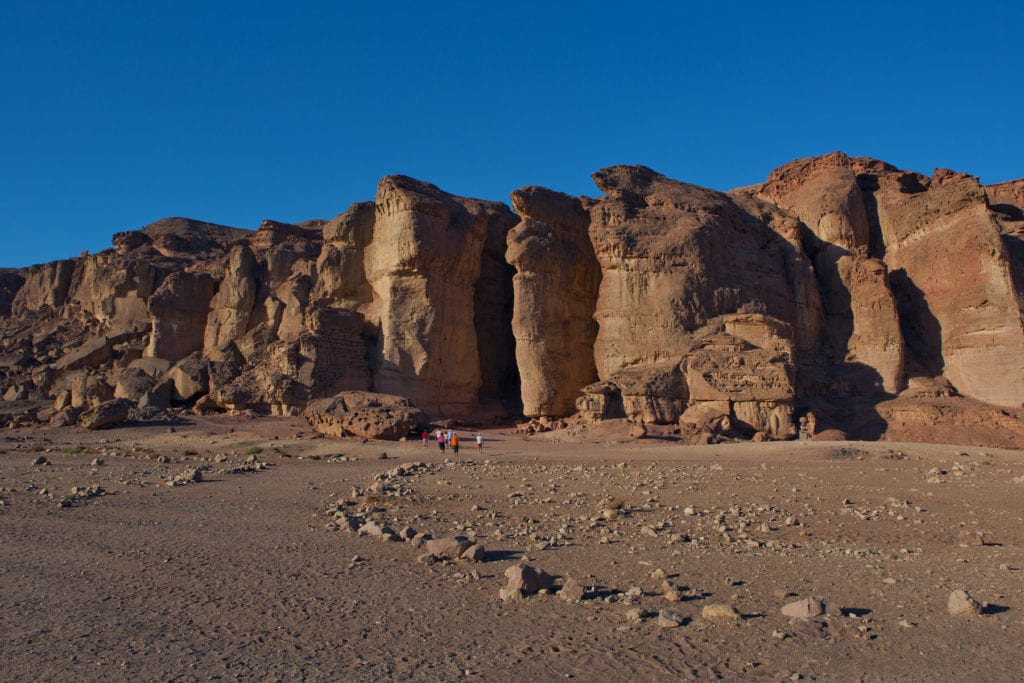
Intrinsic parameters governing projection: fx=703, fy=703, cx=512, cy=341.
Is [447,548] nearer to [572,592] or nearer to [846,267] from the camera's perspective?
[572,592]

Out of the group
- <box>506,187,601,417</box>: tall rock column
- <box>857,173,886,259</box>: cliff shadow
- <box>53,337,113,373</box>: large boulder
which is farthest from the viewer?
<box>53,337,113,373</box>: large boulder

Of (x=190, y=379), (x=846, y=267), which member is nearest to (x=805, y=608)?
(x=846, y=267)

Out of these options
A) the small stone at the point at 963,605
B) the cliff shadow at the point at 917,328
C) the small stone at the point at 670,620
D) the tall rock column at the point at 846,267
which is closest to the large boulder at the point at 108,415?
the small stone at the point at 670,620

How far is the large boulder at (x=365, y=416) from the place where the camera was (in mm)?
23016

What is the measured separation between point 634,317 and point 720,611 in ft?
77.2

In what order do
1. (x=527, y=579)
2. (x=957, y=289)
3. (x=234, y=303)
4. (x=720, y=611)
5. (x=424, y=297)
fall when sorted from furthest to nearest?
(x=234, y=303), (x=424, y=297), (x=957, y=289), (x=527, y=579), (x=720, y=611)

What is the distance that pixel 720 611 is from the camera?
5.38m

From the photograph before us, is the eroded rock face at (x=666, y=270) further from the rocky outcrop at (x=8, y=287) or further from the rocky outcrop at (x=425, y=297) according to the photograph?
the rocky outcrop at (x=8, y=287)

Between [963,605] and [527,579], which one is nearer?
[963,605]

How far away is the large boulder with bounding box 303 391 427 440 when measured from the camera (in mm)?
23016

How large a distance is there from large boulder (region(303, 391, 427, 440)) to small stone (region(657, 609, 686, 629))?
18254mm

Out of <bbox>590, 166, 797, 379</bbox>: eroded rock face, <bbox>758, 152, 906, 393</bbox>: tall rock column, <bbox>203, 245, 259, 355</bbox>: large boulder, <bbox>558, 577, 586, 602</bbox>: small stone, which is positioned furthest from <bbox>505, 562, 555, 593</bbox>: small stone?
<bbox>203, 245, 259, 355</bbox>: large boulder

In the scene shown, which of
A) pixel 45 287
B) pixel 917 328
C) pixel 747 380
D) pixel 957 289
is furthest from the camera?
pixel 45 287

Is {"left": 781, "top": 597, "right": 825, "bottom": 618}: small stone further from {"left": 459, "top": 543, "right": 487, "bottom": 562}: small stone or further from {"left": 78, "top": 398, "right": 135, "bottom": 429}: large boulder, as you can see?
{"left": 78, "top": 398, "right": 135, "bottom": 429}: large boulder
